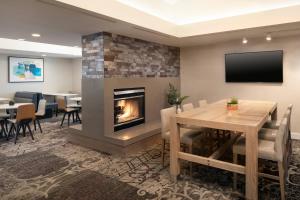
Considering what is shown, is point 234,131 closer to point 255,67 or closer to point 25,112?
point 255,67

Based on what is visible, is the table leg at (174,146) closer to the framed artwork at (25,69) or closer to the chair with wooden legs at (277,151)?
the chair with wooden legs at (277,151)

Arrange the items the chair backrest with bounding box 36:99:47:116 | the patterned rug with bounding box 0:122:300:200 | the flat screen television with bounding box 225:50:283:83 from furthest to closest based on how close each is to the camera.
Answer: the chair backrest with bounding box 36:99:47:116 < the flat screen television with bounding box 225:50:283:83 < the patterned rug with bounding box 0:122:300:200

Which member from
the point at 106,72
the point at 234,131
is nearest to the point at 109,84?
the point at 106,72

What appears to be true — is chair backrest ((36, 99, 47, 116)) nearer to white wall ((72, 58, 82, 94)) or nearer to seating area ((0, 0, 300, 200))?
seating area ((0, 0, 300, 200))

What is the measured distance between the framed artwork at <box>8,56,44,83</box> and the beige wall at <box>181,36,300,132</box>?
17.7ft

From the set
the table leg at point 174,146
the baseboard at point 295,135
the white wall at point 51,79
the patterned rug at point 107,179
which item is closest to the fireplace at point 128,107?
the patterned rug at point 107,179

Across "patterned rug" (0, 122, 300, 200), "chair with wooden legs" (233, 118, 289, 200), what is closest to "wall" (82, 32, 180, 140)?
"patterned rug" (0, 122, 300, 200)

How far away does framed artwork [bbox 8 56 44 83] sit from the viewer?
7.54 meters

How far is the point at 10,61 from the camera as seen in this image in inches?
295

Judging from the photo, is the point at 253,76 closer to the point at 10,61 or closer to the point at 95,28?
the point at 95,28

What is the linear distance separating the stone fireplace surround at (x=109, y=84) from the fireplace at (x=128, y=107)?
0.13 meters

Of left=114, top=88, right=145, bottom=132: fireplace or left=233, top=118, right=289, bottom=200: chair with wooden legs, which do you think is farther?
left=114, top=88, right=145, bottom=132: fireplace

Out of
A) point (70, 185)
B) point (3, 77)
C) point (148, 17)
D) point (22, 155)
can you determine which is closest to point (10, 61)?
point (3, 77)

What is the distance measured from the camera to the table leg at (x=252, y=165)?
2311 mm
